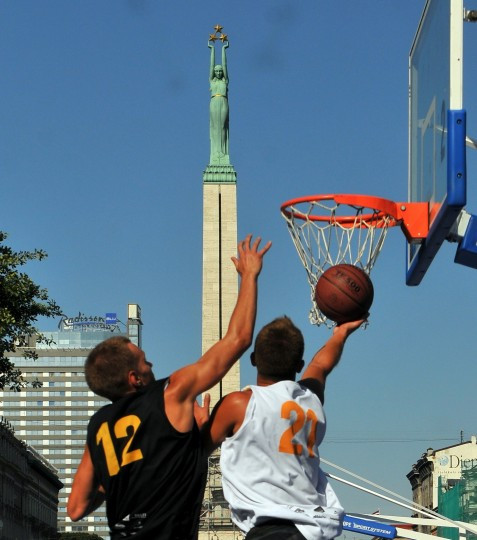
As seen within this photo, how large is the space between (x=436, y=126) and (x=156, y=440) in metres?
A: 6.38

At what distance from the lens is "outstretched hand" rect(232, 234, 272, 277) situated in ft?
21.1

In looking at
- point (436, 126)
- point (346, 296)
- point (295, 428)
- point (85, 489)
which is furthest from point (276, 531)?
point (436, 126)

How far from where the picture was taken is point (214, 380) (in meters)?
6.04

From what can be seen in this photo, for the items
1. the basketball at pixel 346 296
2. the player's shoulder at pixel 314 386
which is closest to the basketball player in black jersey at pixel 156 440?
the player's shoulder at pixel 314 386

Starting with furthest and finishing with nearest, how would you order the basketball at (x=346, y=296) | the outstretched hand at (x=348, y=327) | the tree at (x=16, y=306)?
the tree at (x=16, y=306) < the basketball at (x=346, y=296) < the outstretched hand at (x=348, y=327)

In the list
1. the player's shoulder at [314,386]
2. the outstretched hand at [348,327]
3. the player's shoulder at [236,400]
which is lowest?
the player's shoulder at [236,400]

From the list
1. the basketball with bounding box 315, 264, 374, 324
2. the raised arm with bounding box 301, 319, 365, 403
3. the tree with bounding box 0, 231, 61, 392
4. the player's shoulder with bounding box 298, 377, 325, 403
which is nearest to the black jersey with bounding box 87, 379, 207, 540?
the player's shoulder with bounding box 298, 377, 325, 403

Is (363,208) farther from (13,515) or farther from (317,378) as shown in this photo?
(13,515)

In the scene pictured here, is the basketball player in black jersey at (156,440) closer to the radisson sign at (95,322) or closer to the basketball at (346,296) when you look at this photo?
the basketball at (346,296)

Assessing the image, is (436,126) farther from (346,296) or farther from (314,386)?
(314,386)

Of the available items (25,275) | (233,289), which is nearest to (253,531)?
(25,275)

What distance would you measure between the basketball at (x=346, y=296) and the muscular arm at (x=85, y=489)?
159cm

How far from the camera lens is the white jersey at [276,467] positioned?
612 cm

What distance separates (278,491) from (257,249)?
1094 mm
